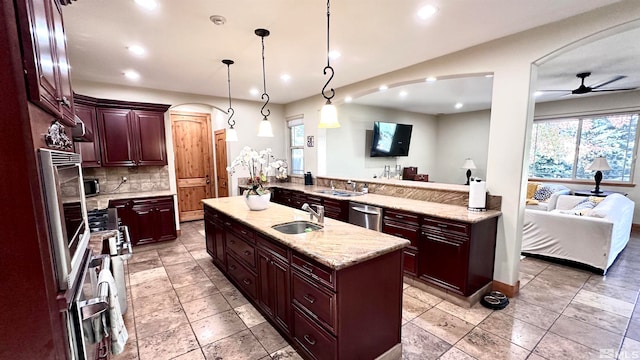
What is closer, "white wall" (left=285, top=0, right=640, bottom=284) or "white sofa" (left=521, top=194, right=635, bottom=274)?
"white wall" (left=285, top=0, right=640, bottom=284)

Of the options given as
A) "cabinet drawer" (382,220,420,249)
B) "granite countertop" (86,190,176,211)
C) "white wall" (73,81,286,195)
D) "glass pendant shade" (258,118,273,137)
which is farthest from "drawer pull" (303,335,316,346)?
"white wall" (73,81,286,195)

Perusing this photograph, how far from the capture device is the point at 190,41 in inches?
108

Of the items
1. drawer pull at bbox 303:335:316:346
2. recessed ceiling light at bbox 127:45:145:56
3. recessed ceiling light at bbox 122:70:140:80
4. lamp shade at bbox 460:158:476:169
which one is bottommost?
drawer pull at bbox 303:335:316:346

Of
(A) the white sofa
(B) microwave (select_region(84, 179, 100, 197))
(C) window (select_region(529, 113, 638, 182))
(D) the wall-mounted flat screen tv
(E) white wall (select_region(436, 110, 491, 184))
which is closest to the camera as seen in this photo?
(A) the white sofa

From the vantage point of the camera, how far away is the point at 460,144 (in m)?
7.95

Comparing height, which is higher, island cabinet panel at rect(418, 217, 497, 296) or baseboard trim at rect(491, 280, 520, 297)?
island cabinet panel at rect(418, 217, 497, 296)

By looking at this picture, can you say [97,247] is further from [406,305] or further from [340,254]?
[406,305]

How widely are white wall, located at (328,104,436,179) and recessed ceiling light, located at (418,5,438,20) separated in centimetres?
347

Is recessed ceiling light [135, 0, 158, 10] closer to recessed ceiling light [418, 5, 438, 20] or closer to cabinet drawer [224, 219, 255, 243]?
cabinet drawer [224, 219, 255, 243]

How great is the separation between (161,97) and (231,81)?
1526mm

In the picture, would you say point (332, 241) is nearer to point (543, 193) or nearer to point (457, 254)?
point (457, 254)

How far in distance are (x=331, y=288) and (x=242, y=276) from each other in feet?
4.90

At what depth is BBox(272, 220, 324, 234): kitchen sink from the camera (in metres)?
2.43

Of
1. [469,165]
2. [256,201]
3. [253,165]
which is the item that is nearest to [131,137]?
[253,165]
